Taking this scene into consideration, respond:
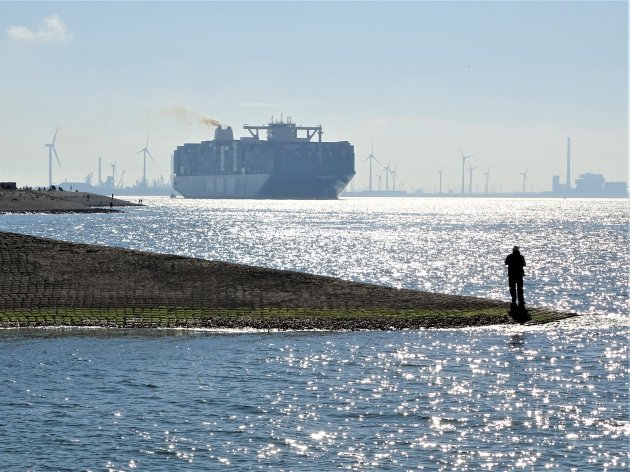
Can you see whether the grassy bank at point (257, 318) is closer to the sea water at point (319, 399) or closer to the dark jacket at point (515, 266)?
the sea water at point (319, 399)

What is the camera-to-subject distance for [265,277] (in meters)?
40.9

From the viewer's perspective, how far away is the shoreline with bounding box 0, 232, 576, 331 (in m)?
33.8

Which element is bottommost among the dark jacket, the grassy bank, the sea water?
the sea water

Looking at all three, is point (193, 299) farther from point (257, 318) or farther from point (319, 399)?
point (319, 399)

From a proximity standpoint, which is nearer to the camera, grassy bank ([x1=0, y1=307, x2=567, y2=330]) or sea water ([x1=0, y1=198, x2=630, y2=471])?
sea water ([x1=0, y1=198, x2=630, y2=471])

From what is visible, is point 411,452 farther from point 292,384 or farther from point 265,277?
point 265,277

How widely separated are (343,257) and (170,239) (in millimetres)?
28507

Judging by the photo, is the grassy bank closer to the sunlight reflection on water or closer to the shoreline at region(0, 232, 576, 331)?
the shoreline at region(0, 232, 576, 331)

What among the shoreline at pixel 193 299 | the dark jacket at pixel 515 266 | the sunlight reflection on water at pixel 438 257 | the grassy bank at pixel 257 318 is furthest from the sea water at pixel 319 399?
the sunlight reflection on water at pixel 438 257

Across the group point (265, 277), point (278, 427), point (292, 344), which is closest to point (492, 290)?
point (265, 277)

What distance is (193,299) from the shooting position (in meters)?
37.6

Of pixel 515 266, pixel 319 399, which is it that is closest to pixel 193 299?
pixel 515 266

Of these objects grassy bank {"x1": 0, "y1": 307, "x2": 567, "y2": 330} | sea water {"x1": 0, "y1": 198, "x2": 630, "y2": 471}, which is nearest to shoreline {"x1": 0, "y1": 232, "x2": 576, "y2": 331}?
grassy bank {"x1": 0, "y1": 307, "x2": 567, "y2": 330}

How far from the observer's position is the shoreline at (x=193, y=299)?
111ft
